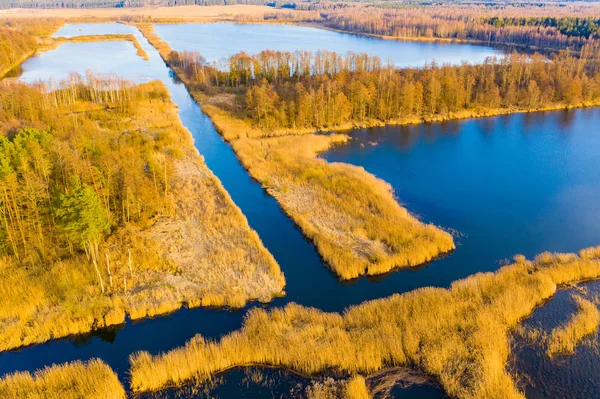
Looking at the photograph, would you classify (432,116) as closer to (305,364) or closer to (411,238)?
(411,238)

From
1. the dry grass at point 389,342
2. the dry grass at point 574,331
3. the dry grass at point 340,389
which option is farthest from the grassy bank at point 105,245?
the dry grass at point 574,331

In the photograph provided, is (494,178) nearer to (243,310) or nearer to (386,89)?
(386,89)

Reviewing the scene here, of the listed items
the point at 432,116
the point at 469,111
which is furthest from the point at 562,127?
the point at 432,116

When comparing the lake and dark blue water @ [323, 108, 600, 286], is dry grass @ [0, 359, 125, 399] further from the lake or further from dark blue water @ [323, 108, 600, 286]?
dark blue water @ [323, 108, 600, 286]

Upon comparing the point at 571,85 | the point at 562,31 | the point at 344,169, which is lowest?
the point at 344,169

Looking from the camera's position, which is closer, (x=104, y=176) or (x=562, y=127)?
(x=104, y=176)

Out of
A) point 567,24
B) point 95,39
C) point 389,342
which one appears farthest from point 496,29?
point 389,342

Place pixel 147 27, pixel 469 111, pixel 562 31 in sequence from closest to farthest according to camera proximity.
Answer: pixel 469 111, pixel 562 31, pixel 147 27
